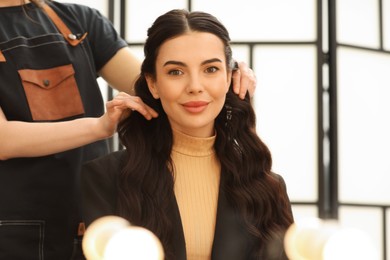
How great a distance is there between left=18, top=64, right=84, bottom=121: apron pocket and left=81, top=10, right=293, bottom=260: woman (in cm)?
16

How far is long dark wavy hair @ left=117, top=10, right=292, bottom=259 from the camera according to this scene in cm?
173

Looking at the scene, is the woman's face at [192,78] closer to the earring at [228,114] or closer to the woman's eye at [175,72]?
the woman's eye at [175,72]

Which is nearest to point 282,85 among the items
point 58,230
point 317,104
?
point 317,104

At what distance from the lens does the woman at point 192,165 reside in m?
1.73

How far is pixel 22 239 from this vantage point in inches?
69.1

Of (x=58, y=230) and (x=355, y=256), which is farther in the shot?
(x=58, y=230)

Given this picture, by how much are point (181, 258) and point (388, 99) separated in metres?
1.93

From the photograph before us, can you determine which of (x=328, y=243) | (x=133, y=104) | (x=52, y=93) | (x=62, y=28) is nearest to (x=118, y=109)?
(x=133, y=104)

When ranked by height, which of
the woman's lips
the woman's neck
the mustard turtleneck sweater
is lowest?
the mustard turtleneck sweater

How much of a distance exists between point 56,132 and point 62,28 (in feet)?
1.26

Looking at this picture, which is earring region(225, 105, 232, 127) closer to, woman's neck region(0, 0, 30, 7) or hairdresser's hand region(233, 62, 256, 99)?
hairdresser's hand region(233, 62, 256, 99)

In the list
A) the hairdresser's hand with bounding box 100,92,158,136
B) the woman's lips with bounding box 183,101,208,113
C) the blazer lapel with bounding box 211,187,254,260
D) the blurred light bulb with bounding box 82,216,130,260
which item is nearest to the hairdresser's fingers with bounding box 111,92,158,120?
the hairdresser's hand with bounding box 100,92,158,136

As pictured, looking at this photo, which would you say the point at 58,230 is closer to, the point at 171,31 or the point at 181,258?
the point at 181,258

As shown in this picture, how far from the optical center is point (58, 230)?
1.83m
